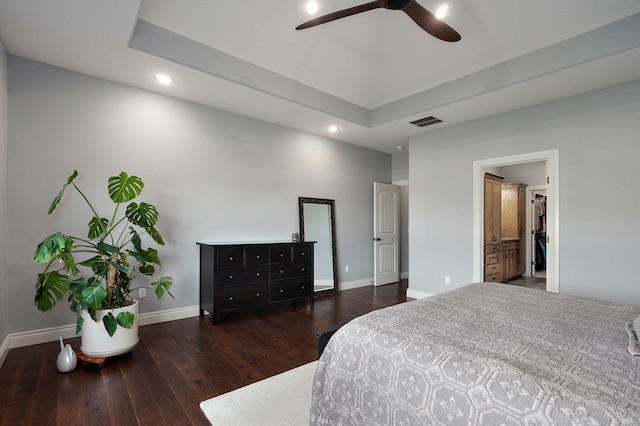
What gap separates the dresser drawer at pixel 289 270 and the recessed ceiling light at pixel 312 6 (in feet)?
9.66

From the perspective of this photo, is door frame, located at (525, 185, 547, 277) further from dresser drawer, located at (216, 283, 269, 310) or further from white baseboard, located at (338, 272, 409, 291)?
dresser drawer, located at (216, 283, 269, 310)

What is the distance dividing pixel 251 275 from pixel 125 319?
62.9 inches

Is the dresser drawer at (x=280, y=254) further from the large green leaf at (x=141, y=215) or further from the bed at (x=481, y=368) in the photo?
the bed at (x=481, y=368)

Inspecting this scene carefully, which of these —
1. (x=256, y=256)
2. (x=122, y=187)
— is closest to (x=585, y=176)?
(x=256, y=256)

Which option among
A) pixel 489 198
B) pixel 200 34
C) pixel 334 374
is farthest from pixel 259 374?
pixel 489 198

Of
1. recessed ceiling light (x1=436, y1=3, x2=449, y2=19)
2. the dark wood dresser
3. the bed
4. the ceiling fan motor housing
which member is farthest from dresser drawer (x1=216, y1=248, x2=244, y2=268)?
recessed ceiling light (x1=436, y1=3, x2=449, y2=19)

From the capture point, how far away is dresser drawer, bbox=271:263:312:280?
14.0 ft

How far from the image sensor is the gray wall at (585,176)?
3.25 metres

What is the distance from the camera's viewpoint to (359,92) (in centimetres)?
425

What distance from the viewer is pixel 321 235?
17.6 ft

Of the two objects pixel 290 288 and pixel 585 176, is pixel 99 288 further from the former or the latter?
pixel 585 176

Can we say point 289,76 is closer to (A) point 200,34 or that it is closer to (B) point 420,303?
(A) point 200,34

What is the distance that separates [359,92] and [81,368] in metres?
4.16

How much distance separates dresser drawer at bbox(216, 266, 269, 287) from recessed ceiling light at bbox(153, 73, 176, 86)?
2.18m
